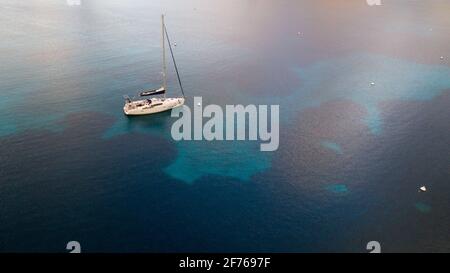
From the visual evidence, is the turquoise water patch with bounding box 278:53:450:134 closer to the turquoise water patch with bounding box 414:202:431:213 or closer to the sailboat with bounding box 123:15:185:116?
the turquoise water patch with bounding box 414:202:431:213

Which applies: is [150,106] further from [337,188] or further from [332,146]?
[337,188]

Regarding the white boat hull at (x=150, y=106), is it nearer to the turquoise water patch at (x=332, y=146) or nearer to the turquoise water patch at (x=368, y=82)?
the turquoise water patch at (x=368, y=82)

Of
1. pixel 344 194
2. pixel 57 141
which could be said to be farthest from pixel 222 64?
pixel 344 194

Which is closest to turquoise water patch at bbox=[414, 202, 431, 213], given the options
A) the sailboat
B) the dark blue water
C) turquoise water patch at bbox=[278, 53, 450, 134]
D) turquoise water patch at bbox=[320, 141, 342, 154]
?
the dark blue water

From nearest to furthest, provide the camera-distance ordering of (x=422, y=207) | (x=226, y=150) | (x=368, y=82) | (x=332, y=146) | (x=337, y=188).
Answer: (x=422, y=207) < (x=337, y=188) < (x=226, y=150) < (x=332, y=146) < (x=368, y=82)

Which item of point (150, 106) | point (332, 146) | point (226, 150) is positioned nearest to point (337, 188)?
point (332, 146)

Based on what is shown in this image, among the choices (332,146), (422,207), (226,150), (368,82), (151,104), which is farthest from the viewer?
(368,82)
